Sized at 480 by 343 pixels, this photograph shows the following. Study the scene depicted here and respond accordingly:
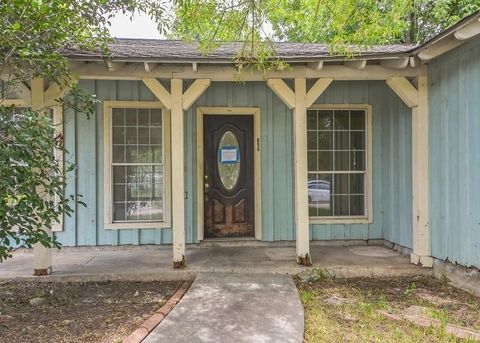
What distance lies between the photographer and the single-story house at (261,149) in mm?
4734

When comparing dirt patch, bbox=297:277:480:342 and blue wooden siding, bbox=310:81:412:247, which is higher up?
blue wooden siding, bbox=310:81:412:247

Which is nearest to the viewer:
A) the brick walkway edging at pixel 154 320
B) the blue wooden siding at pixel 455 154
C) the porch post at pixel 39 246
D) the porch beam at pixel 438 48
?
the brick walkway edging at pixel 154 320

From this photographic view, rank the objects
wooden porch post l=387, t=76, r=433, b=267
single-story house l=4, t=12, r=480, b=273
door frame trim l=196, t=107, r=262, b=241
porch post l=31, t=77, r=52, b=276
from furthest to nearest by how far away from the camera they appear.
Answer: door frame trim l=196, t=107, r=262, b=241 < wooden porch post l=387, t=76, r=433, b=267 < single-story house l=4, t=12, r=480, b=273 < porch post l=31, t=77, r=52, b=276

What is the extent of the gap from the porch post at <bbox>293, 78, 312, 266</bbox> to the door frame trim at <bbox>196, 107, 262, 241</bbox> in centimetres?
126

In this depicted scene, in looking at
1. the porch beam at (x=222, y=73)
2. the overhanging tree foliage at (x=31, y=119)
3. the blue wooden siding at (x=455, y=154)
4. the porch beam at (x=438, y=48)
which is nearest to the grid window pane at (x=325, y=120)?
the porch beam at (x=222, y=73)

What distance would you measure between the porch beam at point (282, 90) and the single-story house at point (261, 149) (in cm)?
1

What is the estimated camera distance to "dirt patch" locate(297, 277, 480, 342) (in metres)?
3.17

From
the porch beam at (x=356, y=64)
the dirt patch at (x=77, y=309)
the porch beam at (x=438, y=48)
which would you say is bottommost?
the dirt patch at (x=77, y=309)

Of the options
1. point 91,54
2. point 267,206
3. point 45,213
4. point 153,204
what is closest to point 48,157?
point 45,213

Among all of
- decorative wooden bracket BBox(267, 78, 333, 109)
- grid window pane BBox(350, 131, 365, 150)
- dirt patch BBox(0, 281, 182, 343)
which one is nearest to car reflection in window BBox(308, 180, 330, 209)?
grid window pane BBox(350, 131, 365, 150)

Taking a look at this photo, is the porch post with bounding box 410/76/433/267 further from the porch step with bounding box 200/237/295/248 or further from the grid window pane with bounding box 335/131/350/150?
the porch step with bounding box 200/237/295/248

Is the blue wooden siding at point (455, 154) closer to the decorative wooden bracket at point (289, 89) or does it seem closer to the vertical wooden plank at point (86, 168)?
the decorative wooden bracket at point (289, 89)

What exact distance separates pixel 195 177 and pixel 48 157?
279 cm

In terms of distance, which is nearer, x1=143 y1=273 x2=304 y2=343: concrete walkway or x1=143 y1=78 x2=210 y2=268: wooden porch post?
x1=143 y1=273 x2=304 y2=343: concrete walkway
